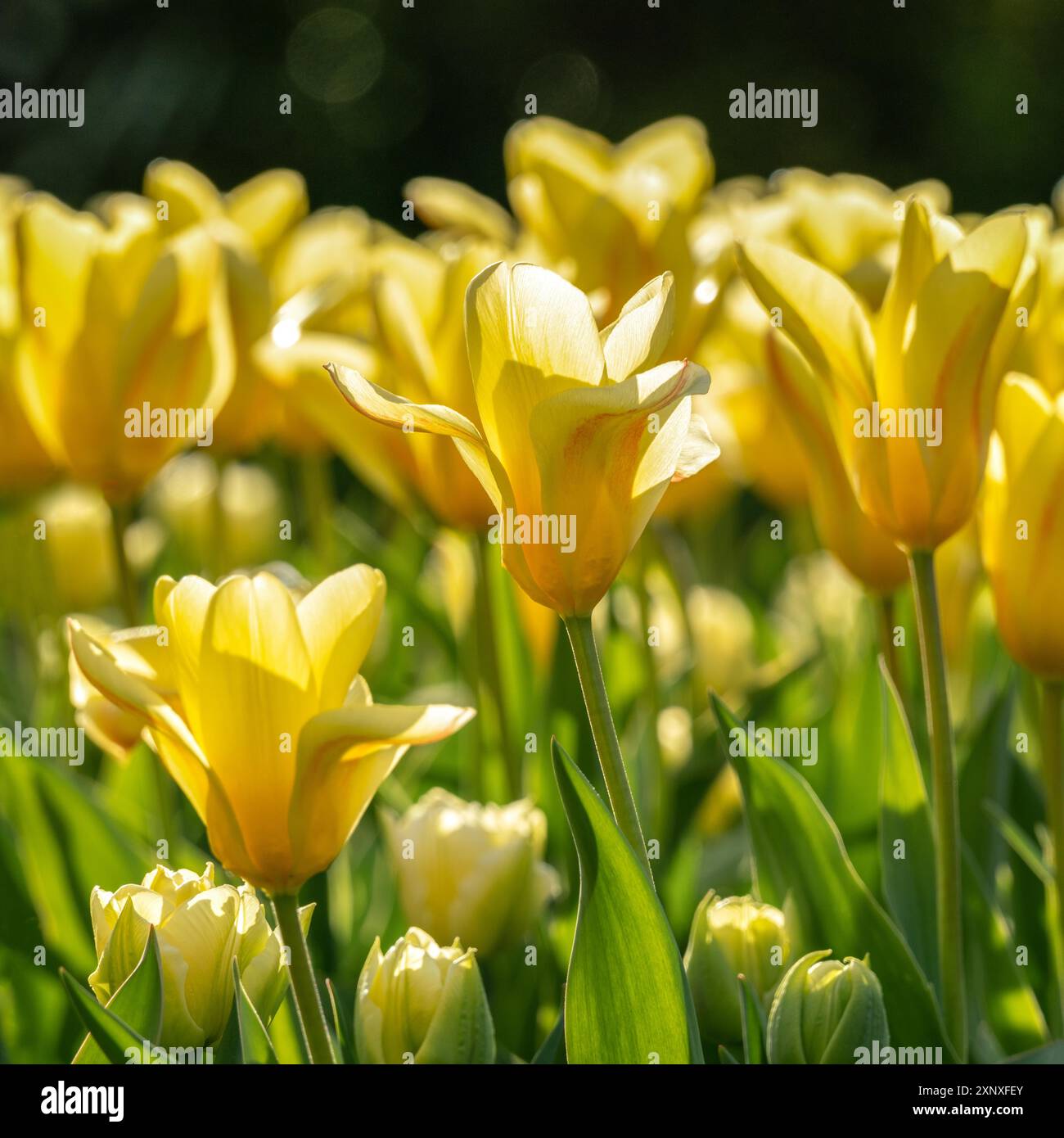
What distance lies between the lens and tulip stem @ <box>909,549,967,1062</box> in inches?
26.3

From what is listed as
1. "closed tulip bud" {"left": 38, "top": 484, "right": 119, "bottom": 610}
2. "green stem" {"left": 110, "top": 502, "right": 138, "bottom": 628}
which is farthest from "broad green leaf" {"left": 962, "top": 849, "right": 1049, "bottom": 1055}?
"closed tulip bud" {"left": 38, "top": 484, "right": 119, "bottom": 610}

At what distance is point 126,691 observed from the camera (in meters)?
0.60

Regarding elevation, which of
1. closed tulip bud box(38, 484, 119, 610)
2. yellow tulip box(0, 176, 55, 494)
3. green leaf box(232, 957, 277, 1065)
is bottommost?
green leaf box(232, 957, 277, 1065)

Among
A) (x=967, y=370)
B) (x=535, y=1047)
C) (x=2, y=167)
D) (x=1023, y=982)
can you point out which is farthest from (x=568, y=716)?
(x=2, y=167)

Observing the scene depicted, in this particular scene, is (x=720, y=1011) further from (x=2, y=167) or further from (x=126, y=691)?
(x=2, y=167)

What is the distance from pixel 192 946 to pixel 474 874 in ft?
0.76

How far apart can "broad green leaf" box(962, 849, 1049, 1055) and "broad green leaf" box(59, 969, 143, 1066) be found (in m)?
0.50

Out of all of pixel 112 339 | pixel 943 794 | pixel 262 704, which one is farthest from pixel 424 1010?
pixel 112 339

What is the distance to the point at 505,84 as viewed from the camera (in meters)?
3.69

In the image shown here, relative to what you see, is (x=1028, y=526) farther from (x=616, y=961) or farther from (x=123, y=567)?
(x=123, y=567)

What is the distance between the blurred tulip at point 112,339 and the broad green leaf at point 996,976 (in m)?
0.62

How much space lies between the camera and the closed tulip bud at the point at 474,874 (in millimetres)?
808

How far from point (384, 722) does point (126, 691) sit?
12 centimetres

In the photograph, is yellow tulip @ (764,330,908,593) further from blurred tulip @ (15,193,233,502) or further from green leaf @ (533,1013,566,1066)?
blurred tulip @ (15,193,233,502)
